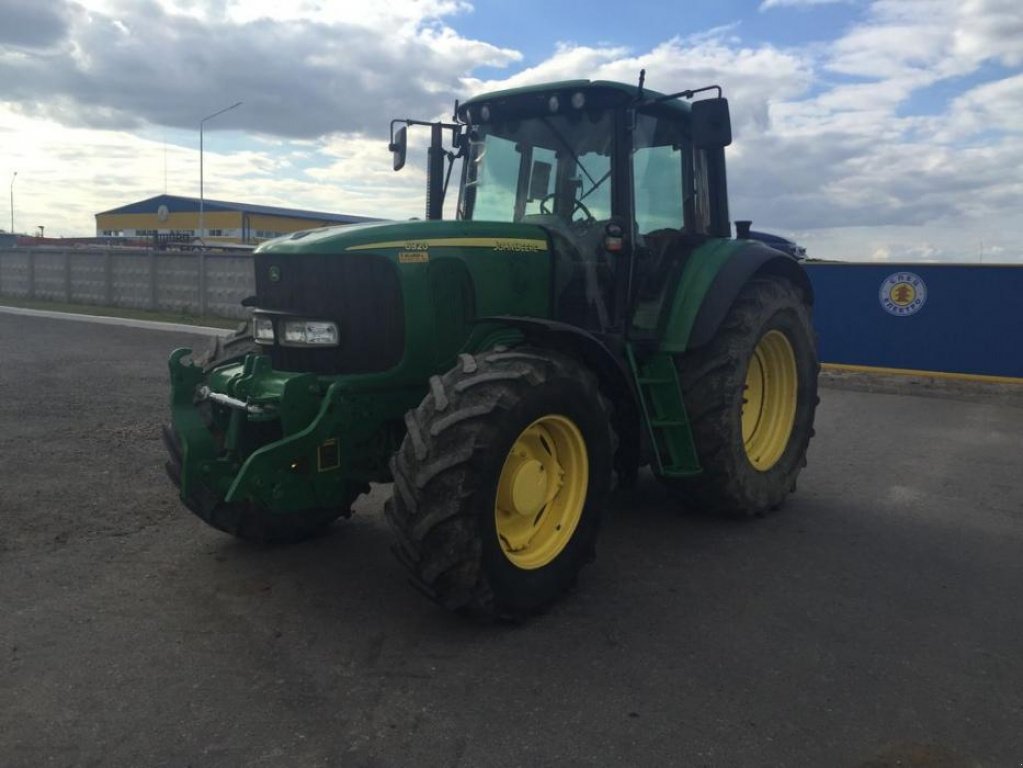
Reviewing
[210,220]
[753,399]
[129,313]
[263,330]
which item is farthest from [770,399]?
[210,220]

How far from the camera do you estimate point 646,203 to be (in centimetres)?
554

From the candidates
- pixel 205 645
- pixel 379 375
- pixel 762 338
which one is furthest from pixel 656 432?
pixel 205 645

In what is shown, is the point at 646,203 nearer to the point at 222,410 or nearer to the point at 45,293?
the point at 222,410

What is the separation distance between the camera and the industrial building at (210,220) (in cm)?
5834

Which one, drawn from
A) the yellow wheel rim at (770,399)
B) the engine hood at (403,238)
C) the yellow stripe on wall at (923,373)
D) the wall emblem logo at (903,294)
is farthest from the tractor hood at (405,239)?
the yellow stripe on wall at (923,373)

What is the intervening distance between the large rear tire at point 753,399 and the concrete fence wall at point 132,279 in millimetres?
15019

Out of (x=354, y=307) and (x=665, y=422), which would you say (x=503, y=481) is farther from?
(x=665, y=422)

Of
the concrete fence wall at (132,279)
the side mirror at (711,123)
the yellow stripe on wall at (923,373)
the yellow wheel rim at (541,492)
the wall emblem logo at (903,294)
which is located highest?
the concrete fence wall at (132,279)

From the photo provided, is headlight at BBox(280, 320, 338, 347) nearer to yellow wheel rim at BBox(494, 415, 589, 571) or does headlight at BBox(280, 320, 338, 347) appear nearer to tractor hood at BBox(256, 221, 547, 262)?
tractor hood at BBox(256, 221, 547, 262)

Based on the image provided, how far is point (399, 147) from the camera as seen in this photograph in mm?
5750

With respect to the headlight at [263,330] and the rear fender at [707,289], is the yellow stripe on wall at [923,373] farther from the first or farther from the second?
the headlight at [263,330]

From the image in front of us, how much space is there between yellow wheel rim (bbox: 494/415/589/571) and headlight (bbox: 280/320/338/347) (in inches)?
42.2

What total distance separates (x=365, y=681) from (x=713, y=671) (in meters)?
1.40

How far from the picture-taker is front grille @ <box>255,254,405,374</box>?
4.41 metres
